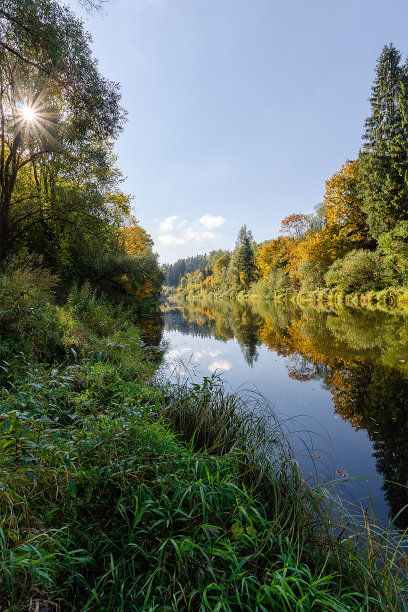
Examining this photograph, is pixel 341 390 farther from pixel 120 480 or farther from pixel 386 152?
pixel 386 152

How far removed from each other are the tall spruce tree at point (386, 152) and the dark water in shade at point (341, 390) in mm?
12177

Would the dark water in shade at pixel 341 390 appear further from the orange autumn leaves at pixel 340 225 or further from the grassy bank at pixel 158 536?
the orange autumn leaves at pixel 340 225

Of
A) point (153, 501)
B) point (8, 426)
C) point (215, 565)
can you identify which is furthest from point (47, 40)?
point (215, 565)

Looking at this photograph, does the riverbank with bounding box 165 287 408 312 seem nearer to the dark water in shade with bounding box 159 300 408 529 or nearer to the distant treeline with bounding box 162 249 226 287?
the dark water in shade with bounding box 159 300 408 529

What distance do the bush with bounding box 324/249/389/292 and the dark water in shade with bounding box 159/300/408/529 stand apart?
27.5 feet

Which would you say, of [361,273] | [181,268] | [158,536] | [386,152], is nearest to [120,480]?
[158,536]

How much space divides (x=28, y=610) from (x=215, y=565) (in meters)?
1.07

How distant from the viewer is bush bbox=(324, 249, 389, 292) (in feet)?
67.7

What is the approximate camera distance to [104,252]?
15477 mm

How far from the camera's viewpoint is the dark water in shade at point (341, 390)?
3473mm

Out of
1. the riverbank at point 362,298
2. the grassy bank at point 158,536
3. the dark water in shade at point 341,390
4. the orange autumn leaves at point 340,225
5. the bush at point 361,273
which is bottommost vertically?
the dark water in shade at point 341,390

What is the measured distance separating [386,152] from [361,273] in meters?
10.3

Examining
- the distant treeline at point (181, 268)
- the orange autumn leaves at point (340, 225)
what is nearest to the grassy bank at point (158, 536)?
the orange autumn leaves at point (340, 225)

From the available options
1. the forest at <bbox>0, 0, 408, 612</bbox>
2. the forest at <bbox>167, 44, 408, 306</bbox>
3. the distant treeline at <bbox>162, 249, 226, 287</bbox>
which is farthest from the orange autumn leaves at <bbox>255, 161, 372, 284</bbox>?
the distant treeline at <bbox>162, 249, 226, 287</bbox>
